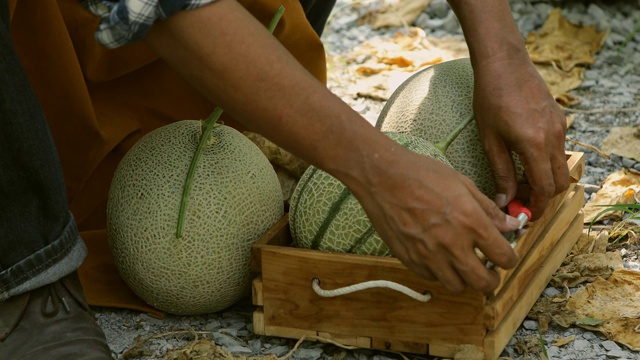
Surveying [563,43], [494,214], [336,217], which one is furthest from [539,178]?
[563,43]

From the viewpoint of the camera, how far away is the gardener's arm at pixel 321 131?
176cm

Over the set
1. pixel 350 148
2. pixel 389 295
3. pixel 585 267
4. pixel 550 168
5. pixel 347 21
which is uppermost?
pixel 350 148

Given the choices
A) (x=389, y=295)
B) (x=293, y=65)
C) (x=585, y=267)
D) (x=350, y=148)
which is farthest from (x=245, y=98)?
(x=585, y=267)

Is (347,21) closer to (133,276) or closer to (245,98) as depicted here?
(133,276)

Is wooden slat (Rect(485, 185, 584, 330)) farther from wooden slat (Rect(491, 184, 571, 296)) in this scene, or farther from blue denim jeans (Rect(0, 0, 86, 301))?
blue denim jeans (Rect(0, 0, 86, 301))

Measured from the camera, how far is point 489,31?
2404mm

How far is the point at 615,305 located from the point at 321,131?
120cm

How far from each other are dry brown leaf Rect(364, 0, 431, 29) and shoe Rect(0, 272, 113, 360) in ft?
9.96

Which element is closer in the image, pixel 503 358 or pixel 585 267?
pixel 503 358

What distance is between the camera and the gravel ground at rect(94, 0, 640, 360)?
8.00 feet

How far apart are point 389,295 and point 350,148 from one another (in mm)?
602

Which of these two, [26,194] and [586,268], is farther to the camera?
[586,268]

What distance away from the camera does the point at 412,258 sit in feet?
6.15

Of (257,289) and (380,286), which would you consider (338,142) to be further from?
(257,289)
